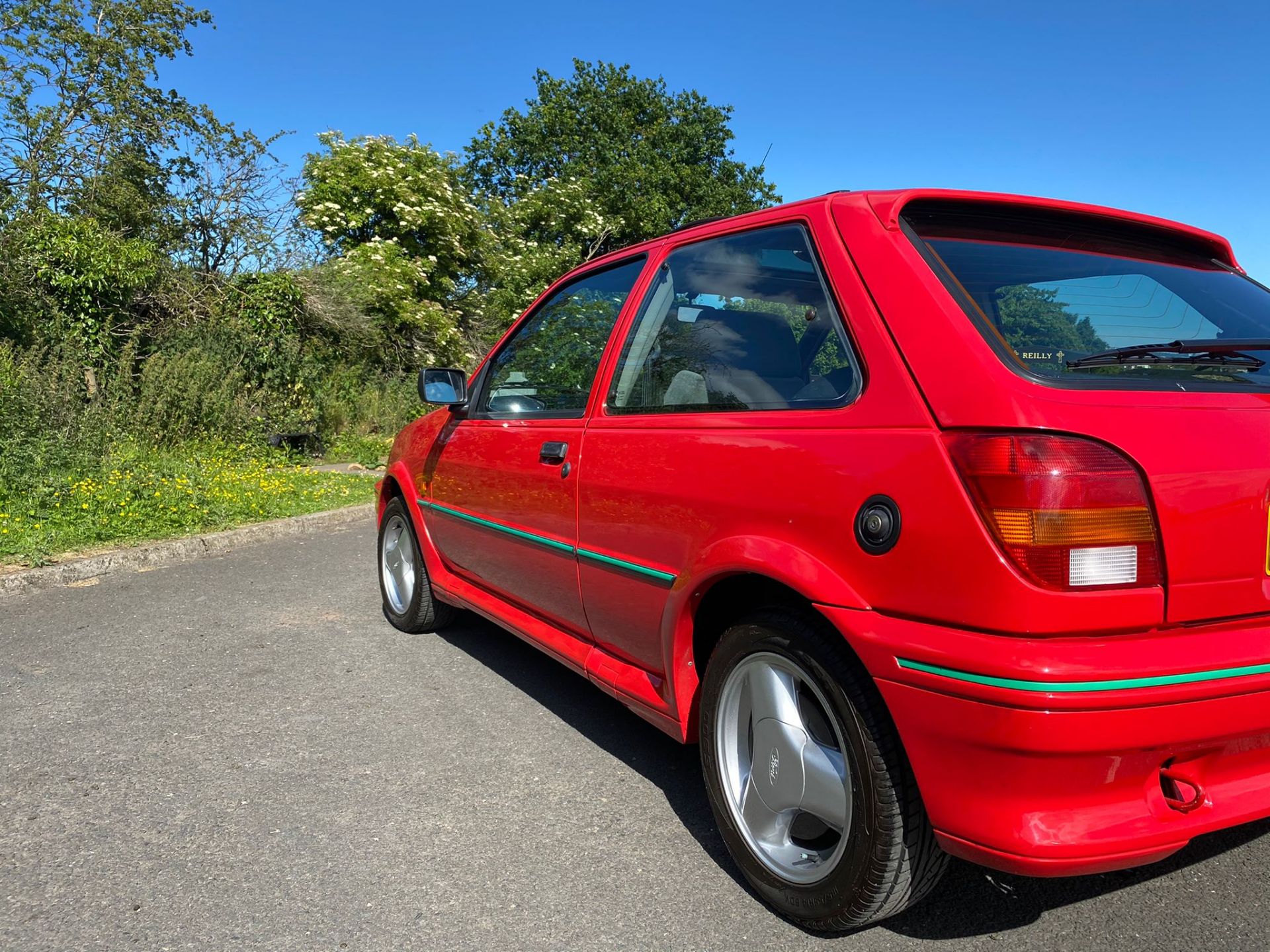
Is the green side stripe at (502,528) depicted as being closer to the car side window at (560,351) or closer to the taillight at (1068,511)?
the car side window at (560,351)

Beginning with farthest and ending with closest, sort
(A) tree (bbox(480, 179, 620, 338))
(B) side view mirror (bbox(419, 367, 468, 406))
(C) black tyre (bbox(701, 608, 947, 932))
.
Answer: (A) tree (bbox(480, 179, 620, 338)), (B) side view mirror (bbox(419, 367, 468, 406)), (C) black tyre (bbox(701, 608, 947, 932))

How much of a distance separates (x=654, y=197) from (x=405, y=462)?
32767 millimetres

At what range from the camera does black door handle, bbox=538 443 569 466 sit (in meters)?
3.38

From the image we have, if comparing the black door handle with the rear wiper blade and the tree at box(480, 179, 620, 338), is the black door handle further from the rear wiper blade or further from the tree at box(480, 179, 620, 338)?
the tree at box(480, 179, 620, 338)

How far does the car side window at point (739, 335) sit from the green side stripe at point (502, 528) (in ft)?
1.81

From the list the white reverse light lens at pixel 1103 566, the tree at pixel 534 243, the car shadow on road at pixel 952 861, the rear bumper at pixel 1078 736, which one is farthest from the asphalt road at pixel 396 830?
the tree at pixel 534 243

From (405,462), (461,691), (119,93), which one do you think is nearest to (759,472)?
(461,691)

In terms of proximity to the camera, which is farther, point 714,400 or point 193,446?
point 193,446

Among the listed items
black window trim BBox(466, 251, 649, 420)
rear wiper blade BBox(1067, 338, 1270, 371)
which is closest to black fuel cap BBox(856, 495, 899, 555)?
rear wiper blade BBox(1067, 338, 1270, 371)

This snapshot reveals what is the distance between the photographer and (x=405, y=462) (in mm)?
5059

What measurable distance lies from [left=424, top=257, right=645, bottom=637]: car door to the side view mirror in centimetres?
9

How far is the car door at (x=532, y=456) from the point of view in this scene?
341 centimetres

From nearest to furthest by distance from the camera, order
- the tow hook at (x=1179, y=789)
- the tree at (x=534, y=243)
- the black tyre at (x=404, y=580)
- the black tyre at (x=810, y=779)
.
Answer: the tow hook at (x=1179, y=789) < the black tyre at (x=810, y=779) < the black tyre at (x=404, y=580) < the tree at (x=534, y=243)

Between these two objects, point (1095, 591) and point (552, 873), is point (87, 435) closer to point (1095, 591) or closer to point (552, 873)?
point (552, 873)
